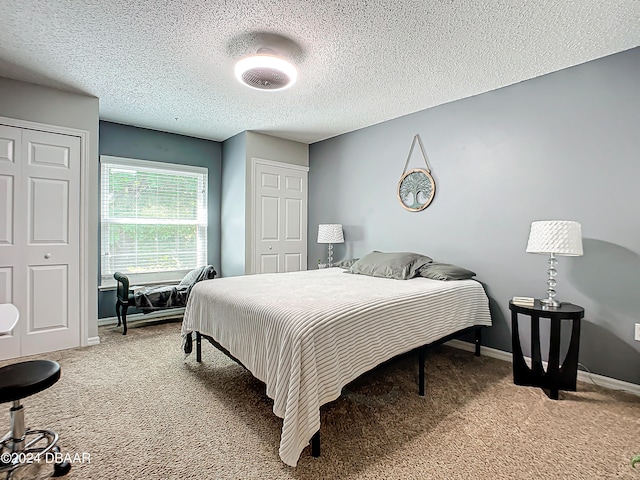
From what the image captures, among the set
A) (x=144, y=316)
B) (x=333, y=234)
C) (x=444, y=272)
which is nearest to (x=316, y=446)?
(x=444, y=272)

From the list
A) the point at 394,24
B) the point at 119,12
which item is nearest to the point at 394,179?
the point at 394,24

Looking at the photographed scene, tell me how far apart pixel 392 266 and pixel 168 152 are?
3418mm

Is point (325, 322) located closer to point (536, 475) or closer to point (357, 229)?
point (536, 475)

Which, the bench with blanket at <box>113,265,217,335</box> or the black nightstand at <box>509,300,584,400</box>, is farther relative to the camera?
the bench with blanket at <box>113,265,217,335</box>

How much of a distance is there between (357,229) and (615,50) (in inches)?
115

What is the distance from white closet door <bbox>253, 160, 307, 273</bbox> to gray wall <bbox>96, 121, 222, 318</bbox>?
0.81m

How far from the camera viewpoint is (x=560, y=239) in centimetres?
240

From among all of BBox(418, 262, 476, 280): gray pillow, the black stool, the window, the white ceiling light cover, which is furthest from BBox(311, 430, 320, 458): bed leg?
the window

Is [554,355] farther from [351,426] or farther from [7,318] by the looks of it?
[7,318]

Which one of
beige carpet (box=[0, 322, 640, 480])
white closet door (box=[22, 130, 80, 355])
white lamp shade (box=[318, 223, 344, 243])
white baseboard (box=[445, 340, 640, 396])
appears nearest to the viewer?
beige carpet (box=[0, 322, 640, 480])

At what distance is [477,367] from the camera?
2.94m

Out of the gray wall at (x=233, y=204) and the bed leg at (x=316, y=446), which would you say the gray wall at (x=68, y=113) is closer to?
the gray wall at (x=233, y=204)

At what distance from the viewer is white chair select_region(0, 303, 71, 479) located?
4.93 ft

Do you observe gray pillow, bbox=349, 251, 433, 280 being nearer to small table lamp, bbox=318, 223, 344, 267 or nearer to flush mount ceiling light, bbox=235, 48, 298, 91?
small table lamp, bbox=318, 223, 344, 267
